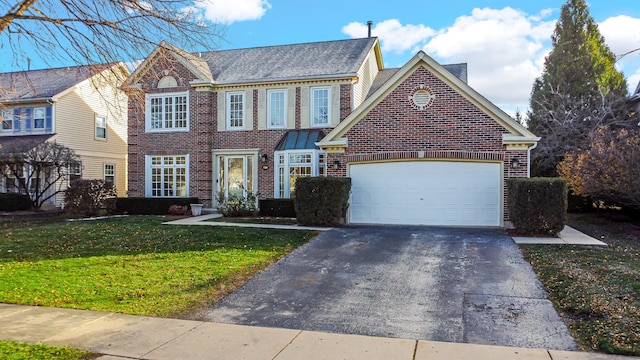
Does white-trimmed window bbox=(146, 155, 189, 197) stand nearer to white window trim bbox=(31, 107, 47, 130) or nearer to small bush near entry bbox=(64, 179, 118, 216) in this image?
small bush near entry bbox=(64, 179, 118, 216)

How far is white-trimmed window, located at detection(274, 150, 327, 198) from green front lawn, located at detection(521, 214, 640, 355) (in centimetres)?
894

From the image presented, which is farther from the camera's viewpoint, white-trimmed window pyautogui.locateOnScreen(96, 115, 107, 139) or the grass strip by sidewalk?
white-trimmed window pyautogui.locateOnScreen(96, 115, 107, 139)

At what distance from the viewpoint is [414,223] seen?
46.6ft

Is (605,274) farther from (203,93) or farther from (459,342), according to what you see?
(203,93)

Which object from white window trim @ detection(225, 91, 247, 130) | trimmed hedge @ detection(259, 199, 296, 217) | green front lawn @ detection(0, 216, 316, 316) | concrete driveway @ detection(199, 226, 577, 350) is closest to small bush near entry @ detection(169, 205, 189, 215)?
trimmed hedge @ detection(259, 199, 296, 217)

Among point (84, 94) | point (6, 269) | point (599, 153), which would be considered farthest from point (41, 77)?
point (599, 153)

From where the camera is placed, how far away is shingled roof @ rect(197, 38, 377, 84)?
18.5m

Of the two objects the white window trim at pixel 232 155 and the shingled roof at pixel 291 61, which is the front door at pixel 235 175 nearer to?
the white window trim at pixel 232 155

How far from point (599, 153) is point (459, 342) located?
416 inches

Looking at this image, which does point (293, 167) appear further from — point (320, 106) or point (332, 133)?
point (332, 133)

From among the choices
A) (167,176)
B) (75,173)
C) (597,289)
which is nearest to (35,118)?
(75,173)

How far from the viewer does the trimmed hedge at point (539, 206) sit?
1174 centimetres

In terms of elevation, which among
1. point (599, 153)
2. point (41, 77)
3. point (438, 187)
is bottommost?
point (438, 187)

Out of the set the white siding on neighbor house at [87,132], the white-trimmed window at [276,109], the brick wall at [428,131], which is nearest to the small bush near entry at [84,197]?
the white siding on neighbor house at [87,132]
